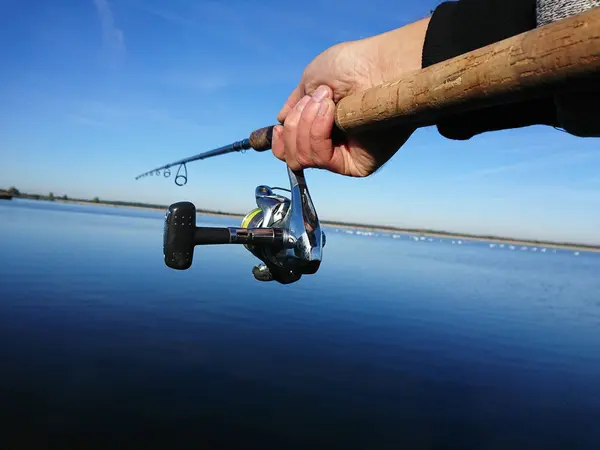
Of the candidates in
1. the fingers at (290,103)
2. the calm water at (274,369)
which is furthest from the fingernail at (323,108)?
the calm water at (274,369)

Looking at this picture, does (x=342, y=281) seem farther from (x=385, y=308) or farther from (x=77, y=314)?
(x=77, y=314)

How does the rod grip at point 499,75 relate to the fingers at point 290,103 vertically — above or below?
below

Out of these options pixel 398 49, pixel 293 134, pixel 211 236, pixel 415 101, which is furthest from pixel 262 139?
pixel 415 101

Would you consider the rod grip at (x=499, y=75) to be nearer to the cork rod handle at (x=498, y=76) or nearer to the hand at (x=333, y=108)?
the cork rod handle at (x=498, y=76)

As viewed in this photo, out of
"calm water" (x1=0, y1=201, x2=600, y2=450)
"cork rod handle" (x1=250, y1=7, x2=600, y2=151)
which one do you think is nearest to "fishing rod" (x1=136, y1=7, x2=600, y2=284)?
"cork rod handle" (x1=250, y1=7, x2=600, y2=151)

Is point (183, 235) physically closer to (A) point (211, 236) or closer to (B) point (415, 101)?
(A) point (211, 236)

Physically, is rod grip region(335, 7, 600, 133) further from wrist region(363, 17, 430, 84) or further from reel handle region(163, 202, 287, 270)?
reel handle region(163, 202, 287, 270)
